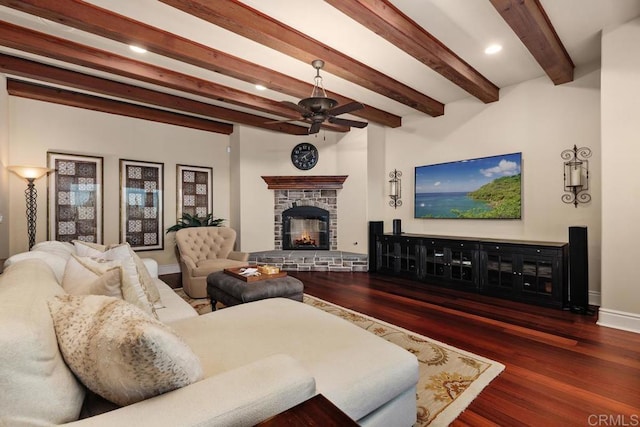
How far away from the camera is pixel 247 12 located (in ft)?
8.34

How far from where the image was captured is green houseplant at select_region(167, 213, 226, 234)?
5.42 metres

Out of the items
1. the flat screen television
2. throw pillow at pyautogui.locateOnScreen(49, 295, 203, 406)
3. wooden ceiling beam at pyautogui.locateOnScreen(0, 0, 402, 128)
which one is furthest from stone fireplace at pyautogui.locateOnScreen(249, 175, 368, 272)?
throw pillow at pyautogui.locateOnScreen(49, 295, 203, 406)

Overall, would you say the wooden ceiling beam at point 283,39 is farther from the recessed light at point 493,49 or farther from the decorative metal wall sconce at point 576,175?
the decorative metal wall sconce at point 576,175

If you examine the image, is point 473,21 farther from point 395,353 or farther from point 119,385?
point 119,385

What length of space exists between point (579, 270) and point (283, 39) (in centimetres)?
389

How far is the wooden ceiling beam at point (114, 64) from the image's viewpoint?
2.92 m

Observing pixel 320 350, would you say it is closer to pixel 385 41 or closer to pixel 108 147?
pixel 385 41

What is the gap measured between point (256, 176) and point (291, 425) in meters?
5.56

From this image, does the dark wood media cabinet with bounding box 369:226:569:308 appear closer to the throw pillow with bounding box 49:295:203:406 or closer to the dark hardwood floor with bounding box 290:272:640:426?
the dark hardwood floor with bounding box 290:272:640:426

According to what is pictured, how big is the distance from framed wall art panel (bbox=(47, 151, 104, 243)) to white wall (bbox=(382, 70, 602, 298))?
17.3 ft

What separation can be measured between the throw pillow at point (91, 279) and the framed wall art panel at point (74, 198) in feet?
11.6

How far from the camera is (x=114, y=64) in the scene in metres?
3.43

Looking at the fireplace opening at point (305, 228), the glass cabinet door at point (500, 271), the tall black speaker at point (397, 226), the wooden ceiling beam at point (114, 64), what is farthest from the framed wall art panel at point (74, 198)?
the glass cabinet door at point (500, 271)

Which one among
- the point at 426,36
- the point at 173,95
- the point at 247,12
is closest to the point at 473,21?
the point at 426,36
